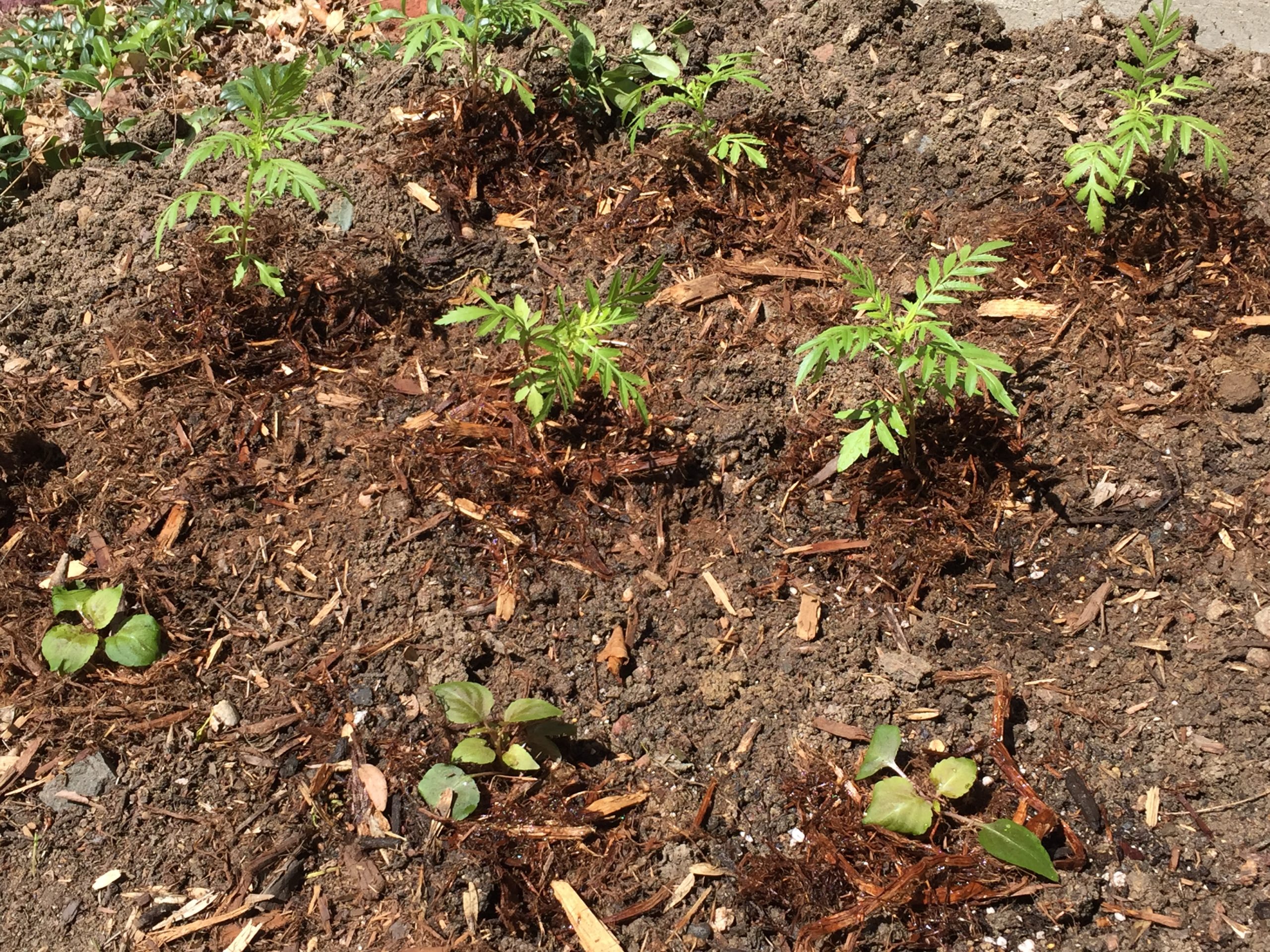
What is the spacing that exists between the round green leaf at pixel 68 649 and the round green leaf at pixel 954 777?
221 cm

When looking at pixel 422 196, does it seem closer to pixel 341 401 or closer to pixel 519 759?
pixel 341 401

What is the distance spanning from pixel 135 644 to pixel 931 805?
82.4 inches

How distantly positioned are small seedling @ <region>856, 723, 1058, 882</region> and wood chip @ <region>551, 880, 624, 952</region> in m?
0.66

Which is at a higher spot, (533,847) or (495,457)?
(495,457)

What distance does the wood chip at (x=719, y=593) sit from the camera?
8.96ft

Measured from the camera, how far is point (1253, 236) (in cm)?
317

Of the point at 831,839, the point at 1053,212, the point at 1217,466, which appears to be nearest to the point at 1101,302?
the point at 1053,212

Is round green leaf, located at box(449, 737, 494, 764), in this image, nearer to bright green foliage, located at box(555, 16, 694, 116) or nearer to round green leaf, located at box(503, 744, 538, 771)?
round green leaf, located at box(503, 744, 538, 771)

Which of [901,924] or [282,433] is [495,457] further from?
[901,924]

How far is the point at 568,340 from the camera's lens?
2740 mm

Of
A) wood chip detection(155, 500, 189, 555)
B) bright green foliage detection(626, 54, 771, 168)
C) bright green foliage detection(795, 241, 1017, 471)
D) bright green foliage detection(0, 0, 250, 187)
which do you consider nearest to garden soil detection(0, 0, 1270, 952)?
wood chip detection(155, 500, 189, 555)

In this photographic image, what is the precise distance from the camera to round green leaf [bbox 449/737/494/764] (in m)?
2.36

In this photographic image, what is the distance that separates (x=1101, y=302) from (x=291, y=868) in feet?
9.34

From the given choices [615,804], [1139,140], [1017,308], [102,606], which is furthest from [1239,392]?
[102,606]
